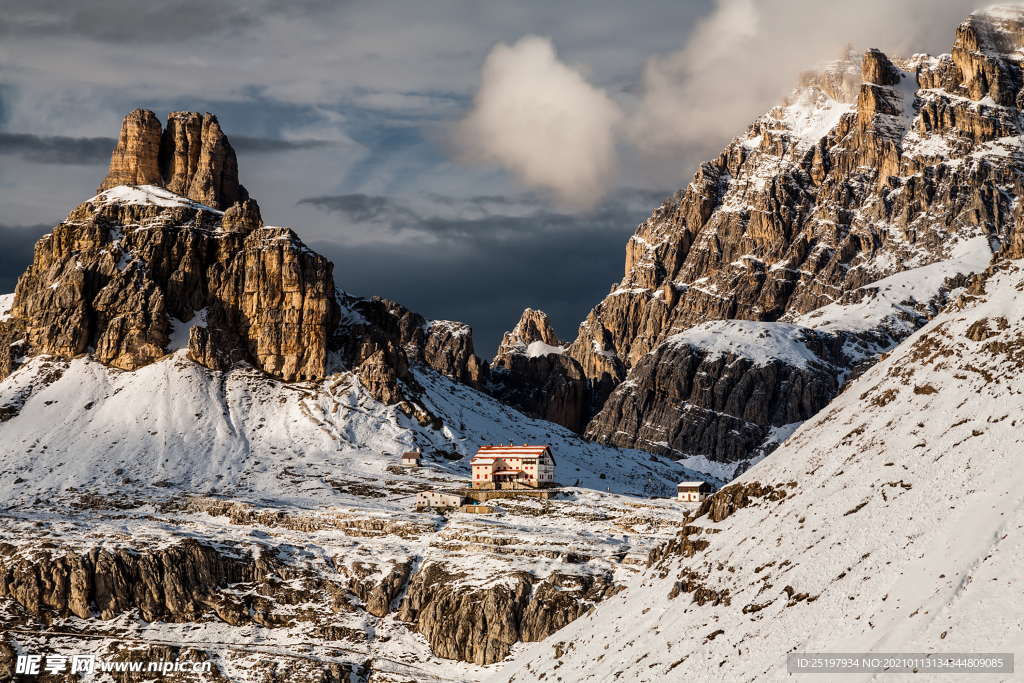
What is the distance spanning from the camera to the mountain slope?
6094 cm

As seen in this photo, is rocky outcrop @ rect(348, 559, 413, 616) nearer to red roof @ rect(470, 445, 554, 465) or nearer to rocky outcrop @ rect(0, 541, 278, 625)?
rocky outcrop @ rect(0, 541, 278, 625)

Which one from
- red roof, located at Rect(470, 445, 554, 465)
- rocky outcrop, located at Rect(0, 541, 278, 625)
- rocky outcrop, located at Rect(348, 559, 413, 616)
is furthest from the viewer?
red roof, located at Rect(470, 445, 554, 465)

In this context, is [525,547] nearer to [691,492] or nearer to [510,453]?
[510,453]

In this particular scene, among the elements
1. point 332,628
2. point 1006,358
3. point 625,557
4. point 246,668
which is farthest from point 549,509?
point 1006,358

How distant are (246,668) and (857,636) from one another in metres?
72.1

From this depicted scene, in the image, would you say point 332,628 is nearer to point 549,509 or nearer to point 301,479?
point 549,509

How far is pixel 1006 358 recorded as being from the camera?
268ft

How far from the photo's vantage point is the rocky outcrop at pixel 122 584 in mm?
128750

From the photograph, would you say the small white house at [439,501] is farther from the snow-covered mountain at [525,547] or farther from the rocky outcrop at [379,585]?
the rocky outcrop at [379,585]

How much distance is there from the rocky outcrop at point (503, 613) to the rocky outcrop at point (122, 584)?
25511 mm

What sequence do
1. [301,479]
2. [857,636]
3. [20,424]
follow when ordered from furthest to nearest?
[20,424] < [301,479] < [857,636]

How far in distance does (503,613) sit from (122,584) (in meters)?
47.0

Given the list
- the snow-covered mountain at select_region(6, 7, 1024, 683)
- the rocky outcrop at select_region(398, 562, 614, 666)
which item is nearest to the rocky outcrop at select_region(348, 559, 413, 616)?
the snow-covered mountain at select_region(6, 7, 1024, 683)

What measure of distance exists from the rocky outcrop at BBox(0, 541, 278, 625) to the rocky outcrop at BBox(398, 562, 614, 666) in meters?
25.5
